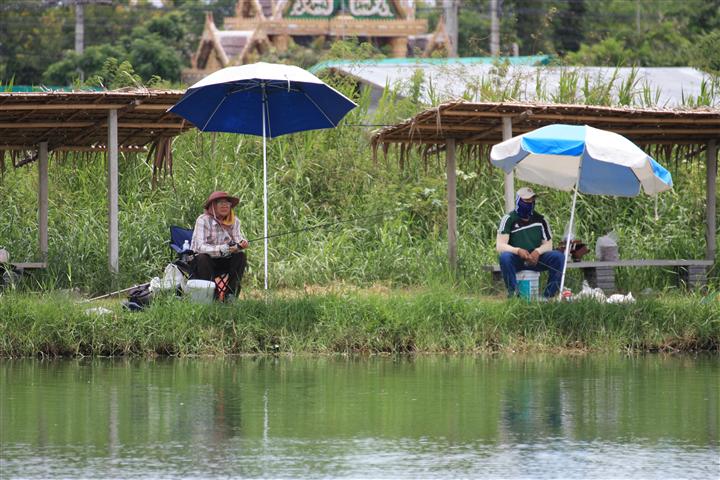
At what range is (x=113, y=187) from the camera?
15.6 meters

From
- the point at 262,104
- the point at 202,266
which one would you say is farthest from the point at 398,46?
the point at 202,266

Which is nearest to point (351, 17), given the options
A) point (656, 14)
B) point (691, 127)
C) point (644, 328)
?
point (656, 14)

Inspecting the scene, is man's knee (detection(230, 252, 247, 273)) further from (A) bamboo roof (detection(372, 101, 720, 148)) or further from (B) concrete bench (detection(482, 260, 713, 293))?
(B) concrete bench (detection(482, 260, 713, 293))

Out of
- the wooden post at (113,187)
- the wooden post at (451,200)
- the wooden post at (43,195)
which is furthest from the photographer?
the wooden post at (451,200)

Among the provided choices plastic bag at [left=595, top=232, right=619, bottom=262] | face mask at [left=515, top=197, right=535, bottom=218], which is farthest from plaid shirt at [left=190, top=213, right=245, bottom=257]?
plastic bag at [left=595, top=232, right=619, bottom=262]

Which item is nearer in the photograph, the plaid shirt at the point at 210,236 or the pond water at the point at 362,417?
the pond water at the point at 362,417

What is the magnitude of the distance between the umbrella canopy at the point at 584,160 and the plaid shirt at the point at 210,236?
273cm

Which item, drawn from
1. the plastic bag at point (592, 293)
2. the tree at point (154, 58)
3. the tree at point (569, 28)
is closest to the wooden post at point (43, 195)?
the plastic bag at point (592, 293)

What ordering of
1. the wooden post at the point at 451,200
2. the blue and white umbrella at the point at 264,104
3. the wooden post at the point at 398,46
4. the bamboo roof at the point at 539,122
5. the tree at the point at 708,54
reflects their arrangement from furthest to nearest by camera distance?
1. the wooden post at the point at 398,46
2. the tree at the point at 708,54
3. the wooden post at the point at 451,200
4. the bamboo roof at the point at 539,122
5. the blue and white umbrella at the point at 264,104

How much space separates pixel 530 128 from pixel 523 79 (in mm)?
4344

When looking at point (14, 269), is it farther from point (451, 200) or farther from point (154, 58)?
point (154, 58)

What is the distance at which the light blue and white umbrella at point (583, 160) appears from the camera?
47.3 ft

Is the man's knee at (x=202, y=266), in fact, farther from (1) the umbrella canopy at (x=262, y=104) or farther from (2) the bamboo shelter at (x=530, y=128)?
(2) the bamboo shelter at (x=530, y=128)

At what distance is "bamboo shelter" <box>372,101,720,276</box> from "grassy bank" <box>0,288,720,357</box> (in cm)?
220
